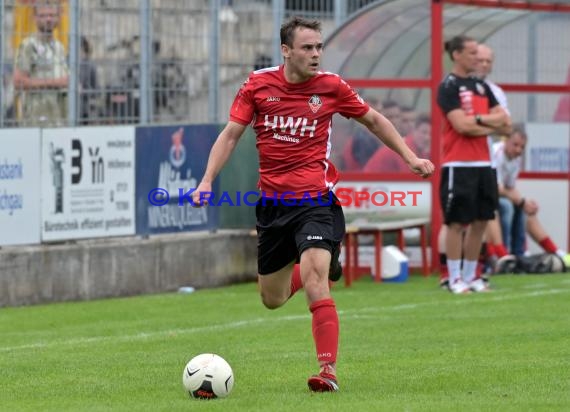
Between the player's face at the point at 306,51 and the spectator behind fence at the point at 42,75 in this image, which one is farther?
the spectator behind fence at the point at 42,75

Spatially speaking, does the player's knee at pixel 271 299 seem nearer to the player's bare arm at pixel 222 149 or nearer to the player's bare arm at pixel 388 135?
the player's bare arm at pixel 222 149

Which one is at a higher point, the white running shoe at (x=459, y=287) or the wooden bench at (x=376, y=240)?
the wooden bench at (x=376, y=240)

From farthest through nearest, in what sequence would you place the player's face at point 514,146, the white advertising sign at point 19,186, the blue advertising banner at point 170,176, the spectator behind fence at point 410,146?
the player's face at point 514,146 → the spectator behind fence at point 410,146 → the blue advertising banner at point 170,176 → the white advertising sign at point 19,186

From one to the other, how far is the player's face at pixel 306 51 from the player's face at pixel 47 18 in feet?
21.9

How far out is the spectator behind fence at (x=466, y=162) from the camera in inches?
605

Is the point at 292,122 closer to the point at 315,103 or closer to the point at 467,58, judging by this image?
the point at 315,103

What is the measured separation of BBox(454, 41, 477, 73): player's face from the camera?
1538 centimetres

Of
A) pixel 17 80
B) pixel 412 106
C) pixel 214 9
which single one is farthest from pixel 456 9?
pixel 17 80

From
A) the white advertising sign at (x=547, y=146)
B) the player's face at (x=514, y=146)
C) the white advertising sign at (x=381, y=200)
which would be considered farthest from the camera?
the white advertising sign at (x=547, y=146)

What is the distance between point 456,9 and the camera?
18688mm

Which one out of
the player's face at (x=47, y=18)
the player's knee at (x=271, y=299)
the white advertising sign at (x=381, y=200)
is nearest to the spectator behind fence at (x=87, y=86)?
the player's face at (x=47, y=18)

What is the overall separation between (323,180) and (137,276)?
23.5 ft

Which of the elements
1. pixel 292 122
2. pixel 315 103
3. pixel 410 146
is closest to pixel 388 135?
pixel 315 103

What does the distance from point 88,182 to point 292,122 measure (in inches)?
267
